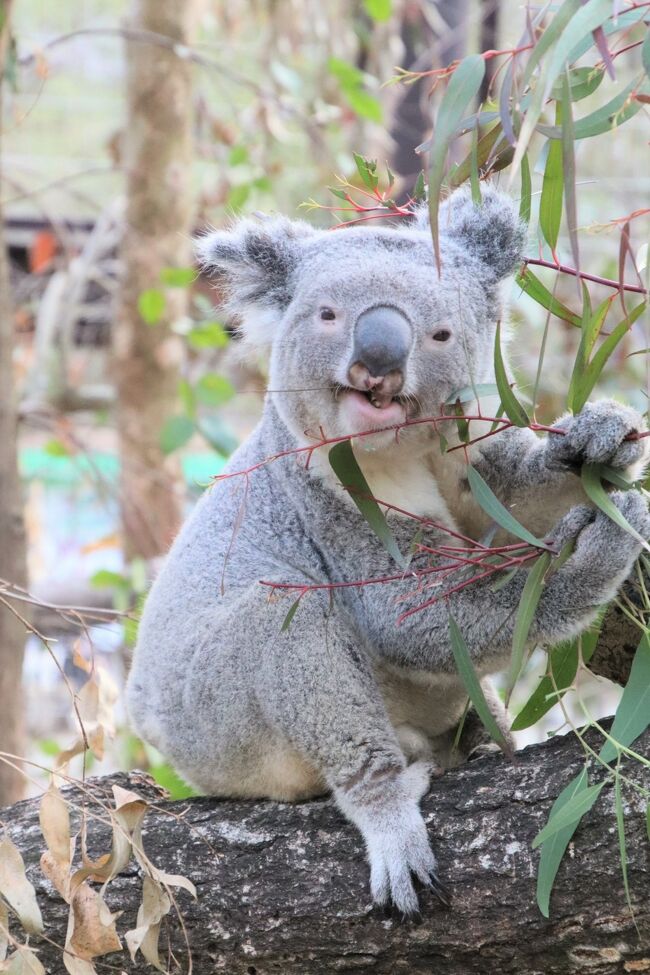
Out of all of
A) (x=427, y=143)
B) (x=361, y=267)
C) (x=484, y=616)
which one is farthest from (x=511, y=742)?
(x=427, y=143)

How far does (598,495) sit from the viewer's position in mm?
2059

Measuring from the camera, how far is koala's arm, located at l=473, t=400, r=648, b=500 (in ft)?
6.98

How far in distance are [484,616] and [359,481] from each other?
1.39 ft

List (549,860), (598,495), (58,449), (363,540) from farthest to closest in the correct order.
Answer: (58,449) < (363,540) < (598,495) < (549,860)

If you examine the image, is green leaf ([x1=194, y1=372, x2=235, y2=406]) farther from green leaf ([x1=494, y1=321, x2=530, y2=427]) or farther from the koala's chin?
green leaf ([x1=494, y1=321, x2=530, y2=427])

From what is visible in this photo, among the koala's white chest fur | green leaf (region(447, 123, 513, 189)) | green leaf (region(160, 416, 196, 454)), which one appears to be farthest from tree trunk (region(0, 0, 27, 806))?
green leaf (region(447, 123, 513, 189))

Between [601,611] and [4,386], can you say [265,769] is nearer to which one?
[601,611]

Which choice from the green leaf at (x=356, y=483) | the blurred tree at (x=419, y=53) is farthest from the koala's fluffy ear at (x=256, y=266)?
the blurred tree at (x=419, y=53)

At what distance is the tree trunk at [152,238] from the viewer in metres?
5.52

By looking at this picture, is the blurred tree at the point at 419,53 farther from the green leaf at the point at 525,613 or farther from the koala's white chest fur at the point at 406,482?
the green leaf at the point at 525,613

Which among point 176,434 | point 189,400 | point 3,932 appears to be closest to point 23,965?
point 3,932

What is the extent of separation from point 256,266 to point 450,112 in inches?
40.6

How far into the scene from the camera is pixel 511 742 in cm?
271

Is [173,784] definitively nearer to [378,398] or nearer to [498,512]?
[378,398]
